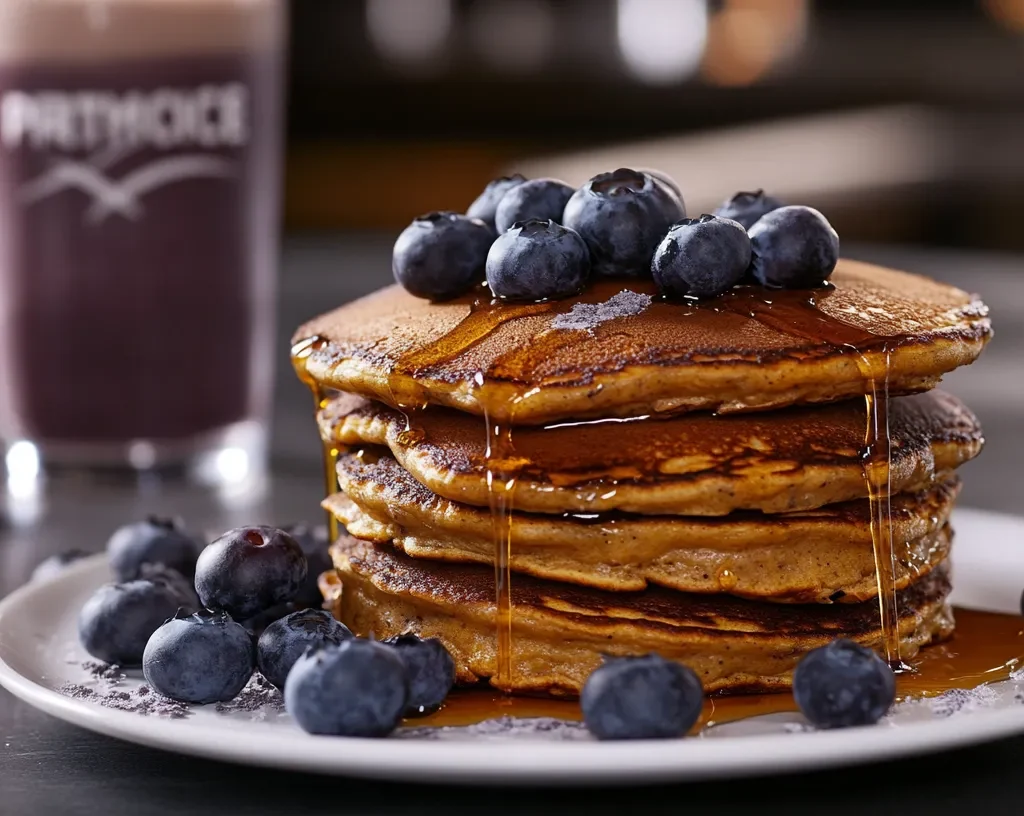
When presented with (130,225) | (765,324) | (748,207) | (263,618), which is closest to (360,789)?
(263,618)

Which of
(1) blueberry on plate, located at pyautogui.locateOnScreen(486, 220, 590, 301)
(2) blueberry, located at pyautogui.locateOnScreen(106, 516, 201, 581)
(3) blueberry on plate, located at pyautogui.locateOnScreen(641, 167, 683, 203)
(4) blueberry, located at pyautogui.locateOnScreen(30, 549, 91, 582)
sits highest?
(3) blueberry on plate, located at pyautogui.locateOnScreen(641, 167, 683, 203)

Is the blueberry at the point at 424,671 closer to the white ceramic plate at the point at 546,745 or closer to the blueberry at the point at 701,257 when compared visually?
the white ceramic plate at the point at 546,745

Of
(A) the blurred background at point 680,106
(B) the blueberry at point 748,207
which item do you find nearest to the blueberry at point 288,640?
(B) the blueberry at point 748,207

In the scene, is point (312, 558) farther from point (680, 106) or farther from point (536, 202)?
point (680, 106)

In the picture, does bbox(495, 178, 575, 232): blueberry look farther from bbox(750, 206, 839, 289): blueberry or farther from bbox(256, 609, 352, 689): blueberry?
bbox(256, 609, 352, 689): blueberry

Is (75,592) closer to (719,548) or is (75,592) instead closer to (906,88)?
(719,548)

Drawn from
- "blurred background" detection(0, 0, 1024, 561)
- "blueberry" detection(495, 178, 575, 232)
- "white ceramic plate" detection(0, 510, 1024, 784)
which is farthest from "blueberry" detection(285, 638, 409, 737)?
"blurred background" detection(0, 0, 1024, 561)

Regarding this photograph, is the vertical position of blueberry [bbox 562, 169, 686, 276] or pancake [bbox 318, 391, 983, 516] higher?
blueberry [bbox 562, 169, 686, 276]
